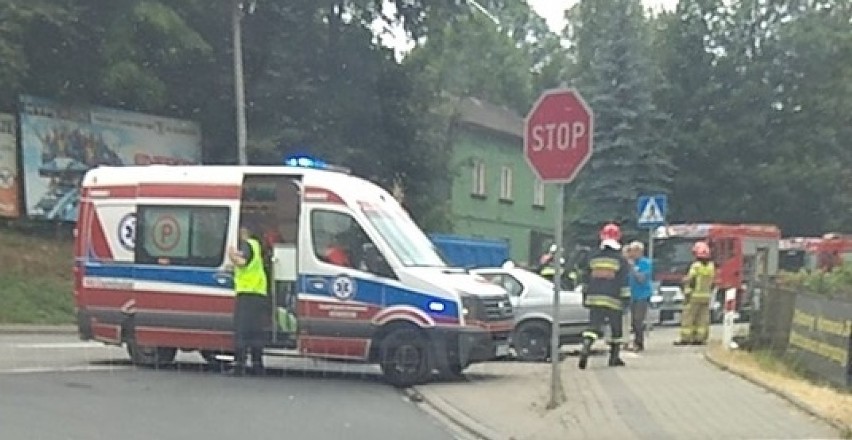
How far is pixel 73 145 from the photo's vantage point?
34469 mm

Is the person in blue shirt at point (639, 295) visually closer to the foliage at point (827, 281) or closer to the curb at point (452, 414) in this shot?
the foliage at point (827, 281)

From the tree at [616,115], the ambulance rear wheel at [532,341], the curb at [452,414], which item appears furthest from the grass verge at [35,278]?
the tree at [616,115]

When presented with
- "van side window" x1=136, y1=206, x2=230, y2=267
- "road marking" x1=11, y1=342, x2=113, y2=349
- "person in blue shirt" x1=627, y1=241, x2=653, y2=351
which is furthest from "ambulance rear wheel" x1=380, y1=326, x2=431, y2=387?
"person in blue shirt" x1=627, y1=241, x2=653, y2=351

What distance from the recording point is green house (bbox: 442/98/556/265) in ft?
201

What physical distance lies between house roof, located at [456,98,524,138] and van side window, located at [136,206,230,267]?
4101cm

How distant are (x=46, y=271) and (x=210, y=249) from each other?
15.4 meters

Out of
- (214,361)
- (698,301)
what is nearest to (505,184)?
(698,301)

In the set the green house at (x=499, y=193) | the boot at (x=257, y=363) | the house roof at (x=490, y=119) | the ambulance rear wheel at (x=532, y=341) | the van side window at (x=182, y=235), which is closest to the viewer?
the boot at (x=257, y=363)

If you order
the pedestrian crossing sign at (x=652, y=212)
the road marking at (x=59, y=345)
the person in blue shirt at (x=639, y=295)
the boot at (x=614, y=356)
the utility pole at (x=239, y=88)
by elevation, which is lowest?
the road marking at (x=59, y=345)

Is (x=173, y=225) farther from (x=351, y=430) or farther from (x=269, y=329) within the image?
(x=351, y=430)

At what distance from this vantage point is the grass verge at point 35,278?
30242 millimetres

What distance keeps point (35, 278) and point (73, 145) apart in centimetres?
371

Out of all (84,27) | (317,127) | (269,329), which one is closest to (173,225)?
(269,329)

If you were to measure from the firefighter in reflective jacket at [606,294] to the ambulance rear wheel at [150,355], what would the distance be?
517 centimetres
